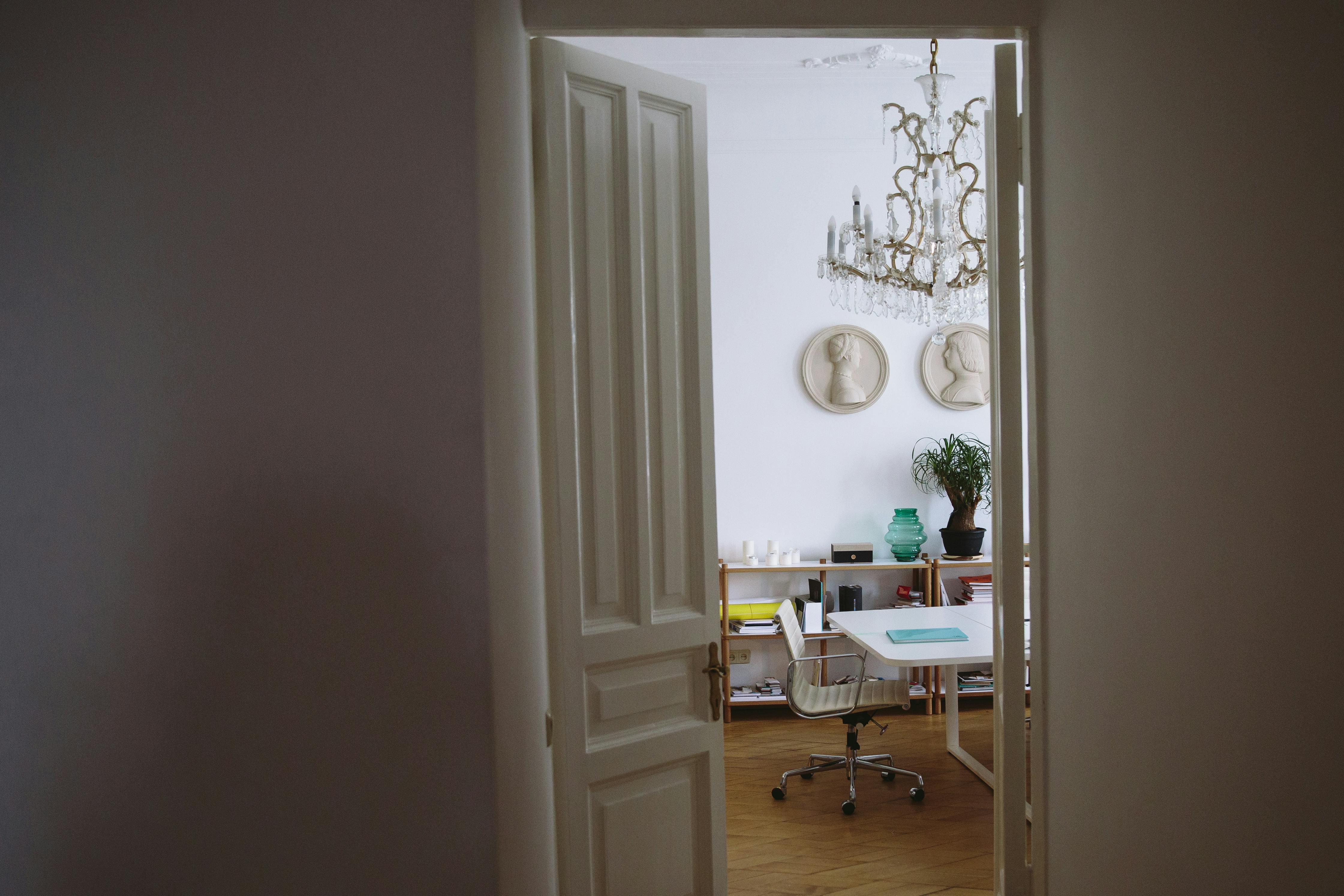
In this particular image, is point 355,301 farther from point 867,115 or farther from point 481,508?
point 867,115

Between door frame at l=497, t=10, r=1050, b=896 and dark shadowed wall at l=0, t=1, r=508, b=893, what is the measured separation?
475 mm

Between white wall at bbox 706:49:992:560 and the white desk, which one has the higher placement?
white wall at bbox 706:49:992:560

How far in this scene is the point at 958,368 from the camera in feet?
17.8

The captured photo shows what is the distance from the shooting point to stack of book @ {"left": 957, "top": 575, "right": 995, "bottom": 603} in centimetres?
508

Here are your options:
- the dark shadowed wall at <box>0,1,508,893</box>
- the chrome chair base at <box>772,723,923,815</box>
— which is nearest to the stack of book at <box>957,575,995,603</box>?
the chrome chair base at <box>772,723,923,815</box>

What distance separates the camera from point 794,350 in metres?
5.41

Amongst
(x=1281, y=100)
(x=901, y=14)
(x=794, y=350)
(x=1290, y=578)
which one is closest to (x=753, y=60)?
(x=794, y=350)

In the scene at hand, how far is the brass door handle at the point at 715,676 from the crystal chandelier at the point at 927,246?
209 cm

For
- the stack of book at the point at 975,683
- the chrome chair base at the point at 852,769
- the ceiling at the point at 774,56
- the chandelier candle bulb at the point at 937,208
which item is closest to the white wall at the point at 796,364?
the ceiling at the point at 774,56

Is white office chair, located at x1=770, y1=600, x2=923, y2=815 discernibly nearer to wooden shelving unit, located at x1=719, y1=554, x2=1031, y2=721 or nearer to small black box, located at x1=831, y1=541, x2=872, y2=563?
wooden shelving unit, located at x1=719, y1=554, x2=1031, y2=721

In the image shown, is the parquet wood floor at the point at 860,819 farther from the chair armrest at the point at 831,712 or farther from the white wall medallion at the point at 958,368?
the white wall medallion at the point at 958,368

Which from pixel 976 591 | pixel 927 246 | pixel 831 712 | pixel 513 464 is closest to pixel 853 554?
pixel 976 591

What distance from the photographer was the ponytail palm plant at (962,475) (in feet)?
16.8

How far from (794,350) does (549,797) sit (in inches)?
158
